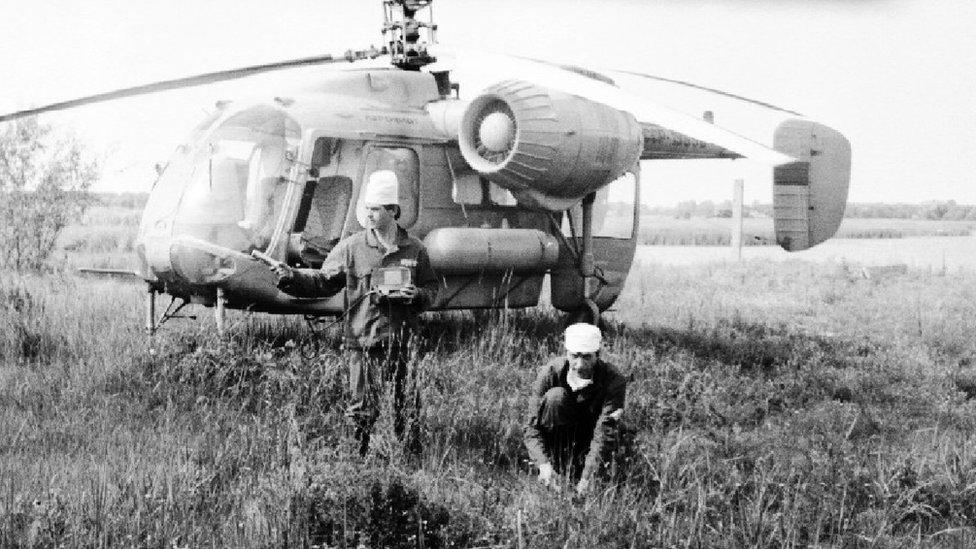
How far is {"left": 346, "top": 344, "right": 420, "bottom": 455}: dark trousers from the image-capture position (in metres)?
5.74

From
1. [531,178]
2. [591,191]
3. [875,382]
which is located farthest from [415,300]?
[875,382]

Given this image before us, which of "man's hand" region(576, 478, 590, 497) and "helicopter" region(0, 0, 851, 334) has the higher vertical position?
"helicopter" region(0, 0, 851, 334)

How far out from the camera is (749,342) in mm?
10555

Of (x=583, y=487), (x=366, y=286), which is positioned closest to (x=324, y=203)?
(x=366, y=286)

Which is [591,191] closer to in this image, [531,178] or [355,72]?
[531,178]

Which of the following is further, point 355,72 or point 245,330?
point 355,72

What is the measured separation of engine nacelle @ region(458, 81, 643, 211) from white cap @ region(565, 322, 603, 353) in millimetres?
3442

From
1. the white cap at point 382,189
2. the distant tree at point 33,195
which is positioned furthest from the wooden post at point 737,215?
the white cap at point 382,189

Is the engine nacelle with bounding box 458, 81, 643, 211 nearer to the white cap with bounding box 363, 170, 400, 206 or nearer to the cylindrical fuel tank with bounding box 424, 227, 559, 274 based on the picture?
the cylindrical fuel tank with bounding box 424, 227, 559, 274

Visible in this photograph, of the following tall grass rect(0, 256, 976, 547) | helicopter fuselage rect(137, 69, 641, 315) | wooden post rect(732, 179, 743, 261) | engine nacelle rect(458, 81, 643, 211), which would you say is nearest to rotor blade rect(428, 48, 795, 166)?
tall grass rect(0, 256, 976, 547)

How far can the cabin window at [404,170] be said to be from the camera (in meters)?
8.66

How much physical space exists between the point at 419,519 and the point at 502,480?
1182 millimetres

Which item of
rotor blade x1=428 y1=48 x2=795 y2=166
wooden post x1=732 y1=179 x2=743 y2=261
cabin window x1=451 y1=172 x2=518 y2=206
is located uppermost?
rotor blade x1=428 y1=48 x2=795 y2=166

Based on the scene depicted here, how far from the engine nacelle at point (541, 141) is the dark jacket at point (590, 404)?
3.24m
